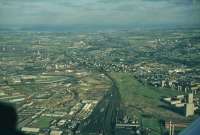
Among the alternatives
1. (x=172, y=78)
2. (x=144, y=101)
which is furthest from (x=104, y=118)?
(x=172, y=78)

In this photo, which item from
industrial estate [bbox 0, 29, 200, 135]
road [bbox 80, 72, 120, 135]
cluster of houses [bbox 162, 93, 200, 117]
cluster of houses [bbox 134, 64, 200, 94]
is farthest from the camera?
cluster of houses [bbox 134, 64, 200, 94]

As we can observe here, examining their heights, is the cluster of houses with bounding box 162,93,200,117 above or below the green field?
above

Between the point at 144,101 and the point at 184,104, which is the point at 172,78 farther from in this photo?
the point at 184,104

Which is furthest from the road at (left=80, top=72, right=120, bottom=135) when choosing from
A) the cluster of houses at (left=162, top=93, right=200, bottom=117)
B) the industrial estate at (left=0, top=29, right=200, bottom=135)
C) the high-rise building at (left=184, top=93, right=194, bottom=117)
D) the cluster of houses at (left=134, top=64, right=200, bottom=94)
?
the cluster of houses at (left=134, top=64, right=200, bottom=94)

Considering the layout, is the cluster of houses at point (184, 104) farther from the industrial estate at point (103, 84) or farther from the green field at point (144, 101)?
the green field at point (144, 101)

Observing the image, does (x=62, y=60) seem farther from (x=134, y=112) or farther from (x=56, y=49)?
(x=134, y=112)

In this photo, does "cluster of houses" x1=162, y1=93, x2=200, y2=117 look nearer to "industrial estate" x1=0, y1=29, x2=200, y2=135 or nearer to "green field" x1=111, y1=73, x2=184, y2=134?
"industrial estate" x1=0, y1=29, x2=200, y2=135

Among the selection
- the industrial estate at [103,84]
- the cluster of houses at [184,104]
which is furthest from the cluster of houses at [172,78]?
the cluster of houses at [184,104]

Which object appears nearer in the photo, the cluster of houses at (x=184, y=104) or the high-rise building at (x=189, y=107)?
the high-rise building at (x=189, y=107)
